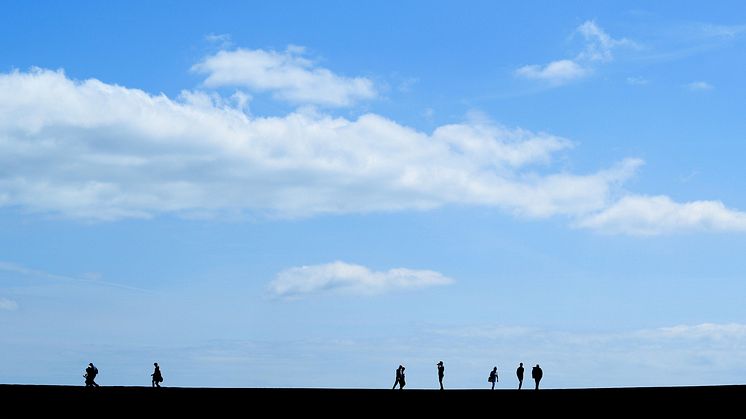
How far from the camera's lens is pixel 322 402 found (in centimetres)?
3781

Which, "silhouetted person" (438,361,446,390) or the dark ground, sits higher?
"silhouetted person" (438,361,446,390)

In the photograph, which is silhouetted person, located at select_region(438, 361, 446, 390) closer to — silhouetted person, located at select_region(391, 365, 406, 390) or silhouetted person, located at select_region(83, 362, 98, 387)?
silhouetted person, located at select_region(391, 365, 406, 390)

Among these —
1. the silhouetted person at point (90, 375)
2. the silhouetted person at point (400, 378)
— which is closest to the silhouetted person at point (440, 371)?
the silhouetted person at point (400, 378)

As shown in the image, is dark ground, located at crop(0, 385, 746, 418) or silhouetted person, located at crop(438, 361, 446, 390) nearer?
dark ground, located at crop(0, 385, 746, 418)

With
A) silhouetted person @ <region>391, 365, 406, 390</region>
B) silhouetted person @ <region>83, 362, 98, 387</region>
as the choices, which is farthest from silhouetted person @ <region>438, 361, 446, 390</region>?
silhouetted person @ <region>83, 362, 98, 387</region>

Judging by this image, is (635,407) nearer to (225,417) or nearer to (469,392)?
(469,392)

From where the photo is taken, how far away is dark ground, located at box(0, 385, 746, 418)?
3612cm

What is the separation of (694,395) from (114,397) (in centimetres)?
1890

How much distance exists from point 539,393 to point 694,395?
16.3 ft

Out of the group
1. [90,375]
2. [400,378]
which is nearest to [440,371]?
[400,378]

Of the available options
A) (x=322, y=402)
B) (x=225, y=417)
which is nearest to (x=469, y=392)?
(x=322, y=402)

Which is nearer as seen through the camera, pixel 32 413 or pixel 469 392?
pixel 32 413

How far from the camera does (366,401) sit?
3772cm

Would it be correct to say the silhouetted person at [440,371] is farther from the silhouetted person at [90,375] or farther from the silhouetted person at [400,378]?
the silhouetted person at [90,375]
